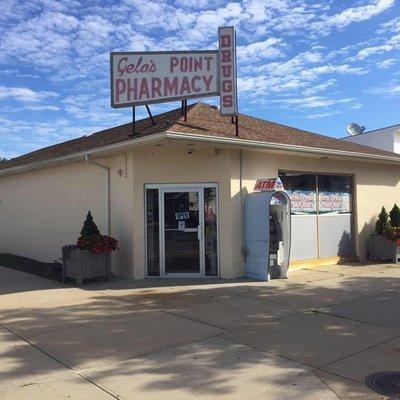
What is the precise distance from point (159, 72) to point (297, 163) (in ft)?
13.8

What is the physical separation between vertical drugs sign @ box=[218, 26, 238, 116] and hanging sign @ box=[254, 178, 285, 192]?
1687 millimetres

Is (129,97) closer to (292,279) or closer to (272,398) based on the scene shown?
(292,279)

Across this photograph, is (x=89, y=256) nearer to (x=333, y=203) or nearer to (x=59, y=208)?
(x=59, y=208)

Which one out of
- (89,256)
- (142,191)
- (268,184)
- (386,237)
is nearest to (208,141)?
(268,184)

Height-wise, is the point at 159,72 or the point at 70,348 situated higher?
the point at 159,72

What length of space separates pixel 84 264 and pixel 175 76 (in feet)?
15.6

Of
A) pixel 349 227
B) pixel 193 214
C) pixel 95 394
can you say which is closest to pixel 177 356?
pixel 95 394

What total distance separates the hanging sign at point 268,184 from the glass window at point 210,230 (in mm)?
1033

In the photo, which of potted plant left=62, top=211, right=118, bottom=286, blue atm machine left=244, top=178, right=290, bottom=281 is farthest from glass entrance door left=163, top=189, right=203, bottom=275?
potted plant left=62, top=211, right=118, bottom=286

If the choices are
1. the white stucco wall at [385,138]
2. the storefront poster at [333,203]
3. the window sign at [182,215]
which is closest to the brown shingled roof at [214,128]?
the storefront poster at [333,203]

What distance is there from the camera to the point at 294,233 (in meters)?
Answer: 12.8

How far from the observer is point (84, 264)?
10852 millimetres

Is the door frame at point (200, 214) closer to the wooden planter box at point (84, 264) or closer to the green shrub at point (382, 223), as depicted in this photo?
the wooden planter box at point (84, 264)

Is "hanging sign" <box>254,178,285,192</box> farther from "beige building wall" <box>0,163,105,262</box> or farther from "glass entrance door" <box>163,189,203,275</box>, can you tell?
"beige building wall" <box>0,163,105,262</box>
